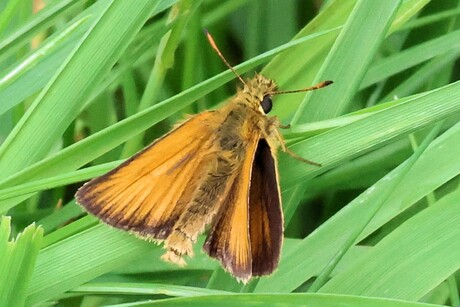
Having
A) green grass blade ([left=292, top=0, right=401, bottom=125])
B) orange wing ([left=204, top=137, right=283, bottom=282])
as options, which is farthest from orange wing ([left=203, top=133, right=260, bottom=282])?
green grass blade ([left=292, top=0, right=401, bottom=125])

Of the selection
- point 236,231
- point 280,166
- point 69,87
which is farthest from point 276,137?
point 69,87

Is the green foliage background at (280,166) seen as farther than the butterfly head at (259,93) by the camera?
No

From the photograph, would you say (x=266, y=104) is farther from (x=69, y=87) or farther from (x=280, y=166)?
(x=69, y=87)

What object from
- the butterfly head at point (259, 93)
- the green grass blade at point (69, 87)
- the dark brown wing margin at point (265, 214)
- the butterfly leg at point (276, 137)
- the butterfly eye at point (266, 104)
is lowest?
the dark brown wing margin at point (265, 214)

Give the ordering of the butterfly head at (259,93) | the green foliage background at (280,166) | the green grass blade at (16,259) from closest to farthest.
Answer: the green grass blade at (16,259)
the green foliage background at (280,166)
the butterfly head at (259,93)

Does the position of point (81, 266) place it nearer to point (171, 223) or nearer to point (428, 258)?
point (171, 223)

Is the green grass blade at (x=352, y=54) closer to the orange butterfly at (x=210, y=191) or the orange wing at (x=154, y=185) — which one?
the orange butterfly at (x=210, y=191)

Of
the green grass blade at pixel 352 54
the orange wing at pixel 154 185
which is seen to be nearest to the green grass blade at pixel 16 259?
the orange wing at pixel 154 185

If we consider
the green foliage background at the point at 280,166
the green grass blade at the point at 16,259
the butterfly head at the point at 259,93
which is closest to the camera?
the green grass blade at the point at 16,259
